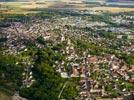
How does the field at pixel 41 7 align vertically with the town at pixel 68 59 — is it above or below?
below

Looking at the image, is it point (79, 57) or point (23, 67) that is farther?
point (79, 57)

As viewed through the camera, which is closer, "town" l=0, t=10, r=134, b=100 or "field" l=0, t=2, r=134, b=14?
"town" l=0, t=10, r=134, b=100

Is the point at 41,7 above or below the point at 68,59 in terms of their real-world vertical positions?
below

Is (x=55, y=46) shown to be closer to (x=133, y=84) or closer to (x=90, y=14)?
(x=133, y=84)

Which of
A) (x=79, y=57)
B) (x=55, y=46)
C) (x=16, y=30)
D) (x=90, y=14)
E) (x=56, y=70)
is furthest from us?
(x=90, y=14)

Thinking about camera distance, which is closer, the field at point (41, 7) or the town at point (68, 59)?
the town at point (68, 59)

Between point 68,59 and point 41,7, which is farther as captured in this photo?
point 41,7

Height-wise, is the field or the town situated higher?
the town

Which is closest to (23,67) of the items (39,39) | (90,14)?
(39,39)
